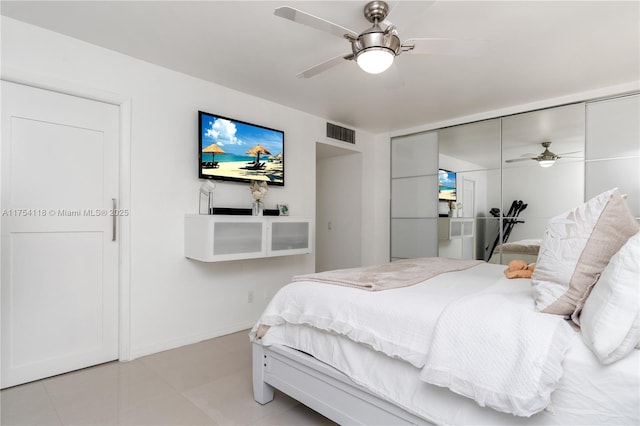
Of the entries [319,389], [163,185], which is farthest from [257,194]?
[319,389]

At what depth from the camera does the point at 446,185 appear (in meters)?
4.38

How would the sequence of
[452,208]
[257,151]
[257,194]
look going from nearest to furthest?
[257,194] → [257,151] → [452,208]

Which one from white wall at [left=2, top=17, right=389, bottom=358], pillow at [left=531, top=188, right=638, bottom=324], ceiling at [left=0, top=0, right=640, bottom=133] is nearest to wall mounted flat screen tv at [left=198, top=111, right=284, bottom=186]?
white wall at [left=2, top=17, right=389, bottom=358]

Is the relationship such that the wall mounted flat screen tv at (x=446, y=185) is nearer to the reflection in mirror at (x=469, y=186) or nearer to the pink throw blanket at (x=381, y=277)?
the reflection in mirror at (x=469, y=186)

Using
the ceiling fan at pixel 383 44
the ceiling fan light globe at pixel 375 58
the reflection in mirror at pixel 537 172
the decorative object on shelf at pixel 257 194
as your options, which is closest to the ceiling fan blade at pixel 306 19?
the ceiling fan at pixel 383 44

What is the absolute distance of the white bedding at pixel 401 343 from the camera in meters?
1.05

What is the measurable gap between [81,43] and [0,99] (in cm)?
67

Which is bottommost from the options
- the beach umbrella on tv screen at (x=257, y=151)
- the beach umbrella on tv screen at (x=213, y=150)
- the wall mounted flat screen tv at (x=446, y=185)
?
the wall mounted flat screen tv at (x=446, y=185)

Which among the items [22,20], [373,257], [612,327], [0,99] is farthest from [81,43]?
[373,257]

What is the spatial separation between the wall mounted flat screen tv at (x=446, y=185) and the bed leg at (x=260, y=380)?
3.21 meters

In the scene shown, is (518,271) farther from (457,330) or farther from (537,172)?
(537,172)

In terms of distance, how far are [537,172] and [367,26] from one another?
2536 mm

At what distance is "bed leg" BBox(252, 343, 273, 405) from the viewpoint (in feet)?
6.63

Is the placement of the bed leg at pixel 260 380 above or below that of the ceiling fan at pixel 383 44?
below
